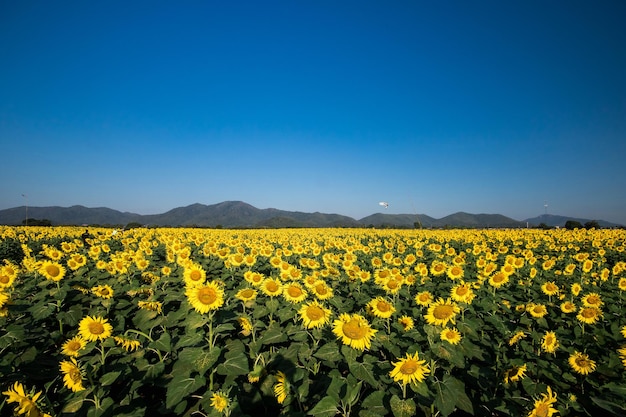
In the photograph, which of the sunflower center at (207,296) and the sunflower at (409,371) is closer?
the sunflower at (409,371)

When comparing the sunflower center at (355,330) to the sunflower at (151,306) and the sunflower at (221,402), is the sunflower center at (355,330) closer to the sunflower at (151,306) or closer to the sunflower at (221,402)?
the sunflower at (221,402)

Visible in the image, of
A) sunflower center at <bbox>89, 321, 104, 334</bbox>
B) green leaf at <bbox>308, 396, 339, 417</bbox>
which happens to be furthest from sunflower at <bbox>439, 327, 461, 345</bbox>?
sunflower center at <bbox>89, 321, 104, 334</bbox>

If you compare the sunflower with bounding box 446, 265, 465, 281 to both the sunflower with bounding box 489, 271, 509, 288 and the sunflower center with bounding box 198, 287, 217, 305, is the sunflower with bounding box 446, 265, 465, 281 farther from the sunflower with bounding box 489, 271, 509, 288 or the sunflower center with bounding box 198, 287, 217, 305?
the sunflower center with bounding box 198, 287, 217, 305

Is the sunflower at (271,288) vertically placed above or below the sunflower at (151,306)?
A: above

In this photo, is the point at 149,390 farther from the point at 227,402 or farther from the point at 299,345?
the point at 227,402

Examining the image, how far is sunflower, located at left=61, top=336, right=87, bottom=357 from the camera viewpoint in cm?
363

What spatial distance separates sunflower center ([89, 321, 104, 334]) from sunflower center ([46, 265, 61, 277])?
108 inches

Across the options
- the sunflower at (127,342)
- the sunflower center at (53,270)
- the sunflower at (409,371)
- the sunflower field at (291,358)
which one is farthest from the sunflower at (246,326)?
the sunflower center at (53,270)

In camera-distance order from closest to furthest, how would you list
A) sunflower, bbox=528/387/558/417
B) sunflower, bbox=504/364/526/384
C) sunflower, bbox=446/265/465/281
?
sunflower, bbox=528/387/558/417 → sunflower, bbox=504/364/526/384 → sunflower, bbox=446/265/465/281

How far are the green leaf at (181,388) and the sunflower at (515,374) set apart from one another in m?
3.78

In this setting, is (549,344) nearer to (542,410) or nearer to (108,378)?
(542,410)

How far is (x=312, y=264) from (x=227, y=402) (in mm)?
5093

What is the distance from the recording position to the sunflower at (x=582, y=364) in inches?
153

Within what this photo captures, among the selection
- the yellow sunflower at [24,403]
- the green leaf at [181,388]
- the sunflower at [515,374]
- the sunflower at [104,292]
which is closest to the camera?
the yellow sunflower at [24,403]
